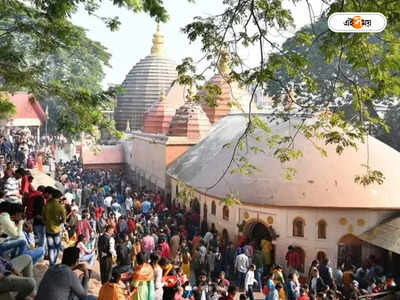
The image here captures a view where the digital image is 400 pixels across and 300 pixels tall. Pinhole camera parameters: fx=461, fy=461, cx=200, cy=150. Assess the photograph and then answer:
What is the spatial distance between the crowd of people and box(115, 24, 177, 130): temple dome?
1842cm

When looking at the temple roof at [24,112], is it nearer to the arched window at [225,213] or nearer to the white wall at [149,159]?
the white wall at [149,159]

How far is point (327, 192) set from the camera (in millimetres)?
13875

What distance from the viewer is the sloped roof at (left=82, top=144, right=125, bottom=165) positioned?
31005 millimetres

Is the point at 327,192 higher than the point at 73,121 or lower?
lower

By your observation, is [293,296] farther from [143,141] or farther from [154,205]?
[143,141]

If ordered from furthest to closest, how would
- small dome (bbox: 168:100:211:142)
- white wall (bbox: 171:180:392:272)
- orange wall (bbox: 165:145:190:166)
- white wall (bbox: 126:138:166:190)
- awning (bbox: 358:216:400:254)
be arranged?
white wall (bbox: 126:138:166:190), small dome (bbox: 168:100:211:142), orange wall (bbox: 165:145:190:166), white wall (bbox: 171:180:392:272), awning (bbox: 358:216:400:254)

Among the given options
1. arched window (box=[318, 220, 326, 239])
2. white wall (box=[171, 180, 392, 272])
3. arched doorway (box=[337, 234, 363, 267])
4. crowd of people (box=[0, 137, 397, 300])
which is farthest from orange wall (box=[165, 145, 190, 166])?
arched doorway (box=[337, 234, 363, 267])

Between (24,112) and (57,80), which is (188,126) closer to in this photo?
(24,112)

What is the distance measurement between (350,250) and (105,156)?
2177cm

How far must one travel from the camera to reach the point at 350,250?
1372 cm

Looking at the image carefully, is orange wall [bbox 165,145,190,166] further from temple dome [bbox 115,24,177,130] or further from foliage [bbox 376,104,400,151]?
temple dome [bbox 115,24,177,130]

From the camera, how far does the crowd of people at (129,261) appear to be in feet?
16.8

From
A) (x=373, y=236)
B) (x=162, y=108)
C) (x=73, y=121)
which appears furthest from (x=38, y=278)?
(x=162, y=108)

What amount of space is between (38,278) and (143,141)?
19.7m
